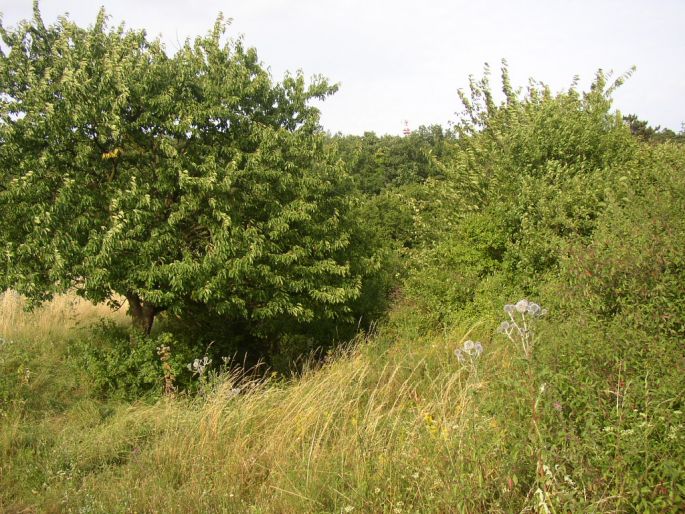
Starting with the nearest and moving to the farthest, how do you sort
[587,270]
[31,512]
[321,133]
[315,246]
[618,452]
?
[618,452] < [31,512] < [587,270] < [315,246] < [321,133]

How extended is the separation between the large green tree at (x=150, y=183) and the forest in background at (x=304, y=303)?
45mm

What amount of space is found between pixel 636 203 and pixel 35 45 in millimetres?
8466

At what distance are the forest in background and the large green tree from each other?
5 cm

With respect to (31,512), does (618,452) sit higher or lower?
higher

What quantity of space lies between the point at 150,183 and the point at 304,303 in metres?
3.16

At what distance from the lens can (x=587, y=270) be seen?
4.10 metres

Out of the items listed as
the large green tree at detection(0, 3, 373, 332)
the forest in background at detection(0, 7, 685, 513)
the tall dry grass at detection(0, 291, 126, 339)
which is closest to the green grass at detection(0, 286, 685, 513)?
the forest in background at detection(0, 7, 685, 513)

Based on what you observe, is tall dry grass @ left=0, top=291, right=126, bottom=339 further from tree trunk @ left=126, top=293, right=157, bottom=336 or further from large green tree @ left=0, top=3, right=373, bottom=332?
large green tree @ left=0, top=3, right=373, bottom=332

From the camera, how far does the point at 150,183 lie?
25.2ft

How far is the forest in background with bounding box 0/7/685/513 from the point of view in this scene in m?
2.75

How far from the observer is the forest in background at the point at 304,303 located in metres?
2.75

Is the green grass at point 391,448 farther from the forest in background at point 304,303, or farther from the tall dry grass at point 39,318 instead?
the tall dry grass at point 39,318

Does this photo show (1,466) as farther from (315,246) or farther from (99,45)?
(99,45)

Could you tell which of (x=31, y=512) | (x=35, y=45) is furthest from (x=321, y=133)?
(x=31, y=512)
